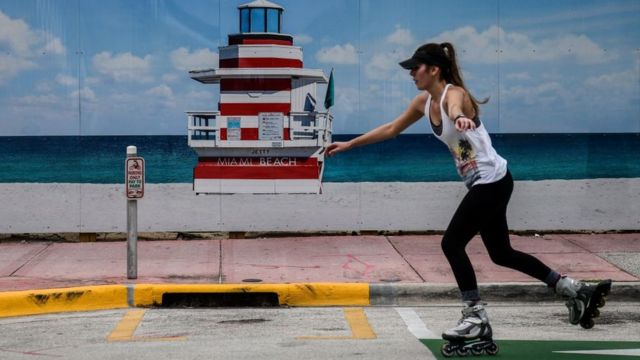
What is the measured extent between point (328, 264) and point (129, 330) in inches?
113

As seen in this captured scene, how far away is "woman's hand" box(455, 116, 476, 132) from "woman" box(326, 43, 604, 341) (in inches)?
0.8

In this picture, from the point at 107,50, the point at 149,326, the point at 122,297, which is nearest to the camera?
the point at 149,326

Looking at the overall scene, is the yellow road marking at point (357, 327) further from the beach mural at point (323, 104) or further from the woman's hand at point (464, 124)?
the beach mural at point (323, 104)

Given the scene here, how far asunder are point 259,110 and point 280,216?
4.02ft

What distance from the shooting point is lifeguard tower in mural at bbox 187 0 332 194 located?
11.2 metres

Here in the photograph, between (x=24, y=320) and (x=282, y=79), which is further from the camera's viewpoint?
(x=282, y=79)

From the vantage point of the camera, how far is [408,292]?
27.7 ft

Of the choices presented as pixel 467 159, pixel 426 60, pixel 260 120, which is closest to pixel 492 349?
pixel 467 159

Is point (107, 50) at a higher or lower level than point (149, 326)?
higher

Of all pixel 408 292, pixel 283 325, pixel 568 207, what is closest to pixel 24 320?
pixel 283 325

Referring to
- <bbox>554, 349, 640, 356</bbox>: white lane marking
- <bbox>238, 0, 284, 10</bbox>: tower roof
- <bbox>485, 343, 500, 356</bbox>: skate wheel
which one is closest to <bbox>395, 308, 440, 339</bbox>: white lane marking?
<bbox>485, 343, 500, 356</bbox>: skate wheel

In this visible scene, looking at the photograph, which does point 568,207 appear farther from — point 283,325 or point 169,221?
point 283,325

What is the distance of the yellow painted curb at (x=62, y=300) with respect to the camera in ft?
26.4

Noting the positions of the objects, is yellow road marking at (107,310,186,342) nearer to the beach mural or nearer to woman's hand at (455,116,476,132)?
woman's hand at (455,116,476,132)
